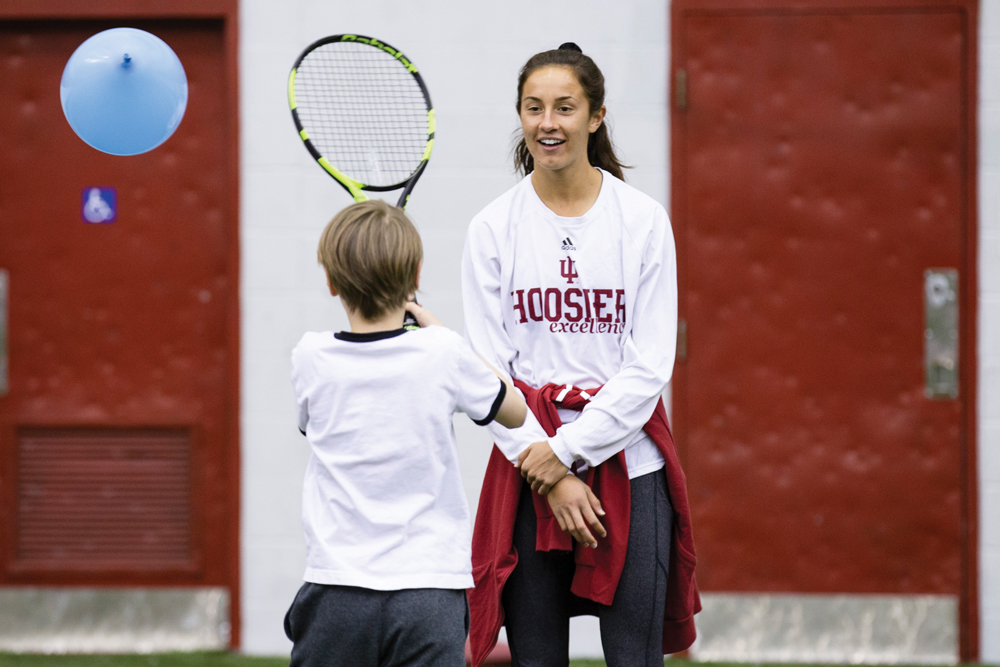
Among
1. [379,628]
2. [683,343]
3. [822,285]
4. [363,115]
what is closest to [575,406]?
[379,628]

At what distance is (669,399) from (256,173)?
169 cm

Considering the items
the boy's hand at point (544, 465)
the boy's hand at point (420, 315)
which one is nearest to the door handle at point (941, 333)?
the boy's hand at point (544, 465)

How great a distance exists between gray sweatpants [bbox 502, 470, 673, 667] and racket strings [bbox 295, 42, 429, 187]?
35.1 inches

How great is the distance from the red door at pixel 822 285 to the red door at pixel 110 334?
1730mm

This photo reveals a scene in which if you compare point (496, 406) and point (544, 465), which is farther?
point (544, 465)

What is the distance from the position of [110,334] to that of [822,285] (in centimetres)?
259

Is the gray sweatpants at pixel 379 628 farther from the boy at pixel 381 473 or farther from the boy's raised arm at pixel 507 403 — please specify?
the boy's raised arm at pixel 507 403

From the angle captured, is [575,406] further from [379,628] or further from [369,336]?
[379,628]

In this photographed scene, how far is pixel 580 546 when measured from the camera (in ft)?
6.64

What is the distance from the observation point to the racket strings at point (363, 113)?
2475 millimetres

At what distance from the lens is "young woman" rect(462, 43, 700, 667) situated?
201 cm

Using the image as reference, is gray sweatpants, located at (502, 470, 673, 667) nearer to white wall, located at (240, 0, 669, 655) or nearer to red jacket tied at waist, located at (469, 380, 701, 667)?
red jacket tied at waist, located at (469, 380, 701, 667)

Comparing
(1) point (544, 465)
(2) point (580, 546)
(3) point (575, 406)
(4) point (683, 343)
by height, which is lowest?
(2) point (580, 546)

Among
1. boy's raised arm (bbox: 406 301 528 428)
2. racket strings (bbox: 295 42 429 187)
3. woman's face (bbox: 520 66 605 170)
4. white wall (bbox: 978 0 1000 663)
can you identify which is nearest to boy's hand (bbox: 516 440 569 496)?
boy's raised arm (bbox: 406 301 528 428)
